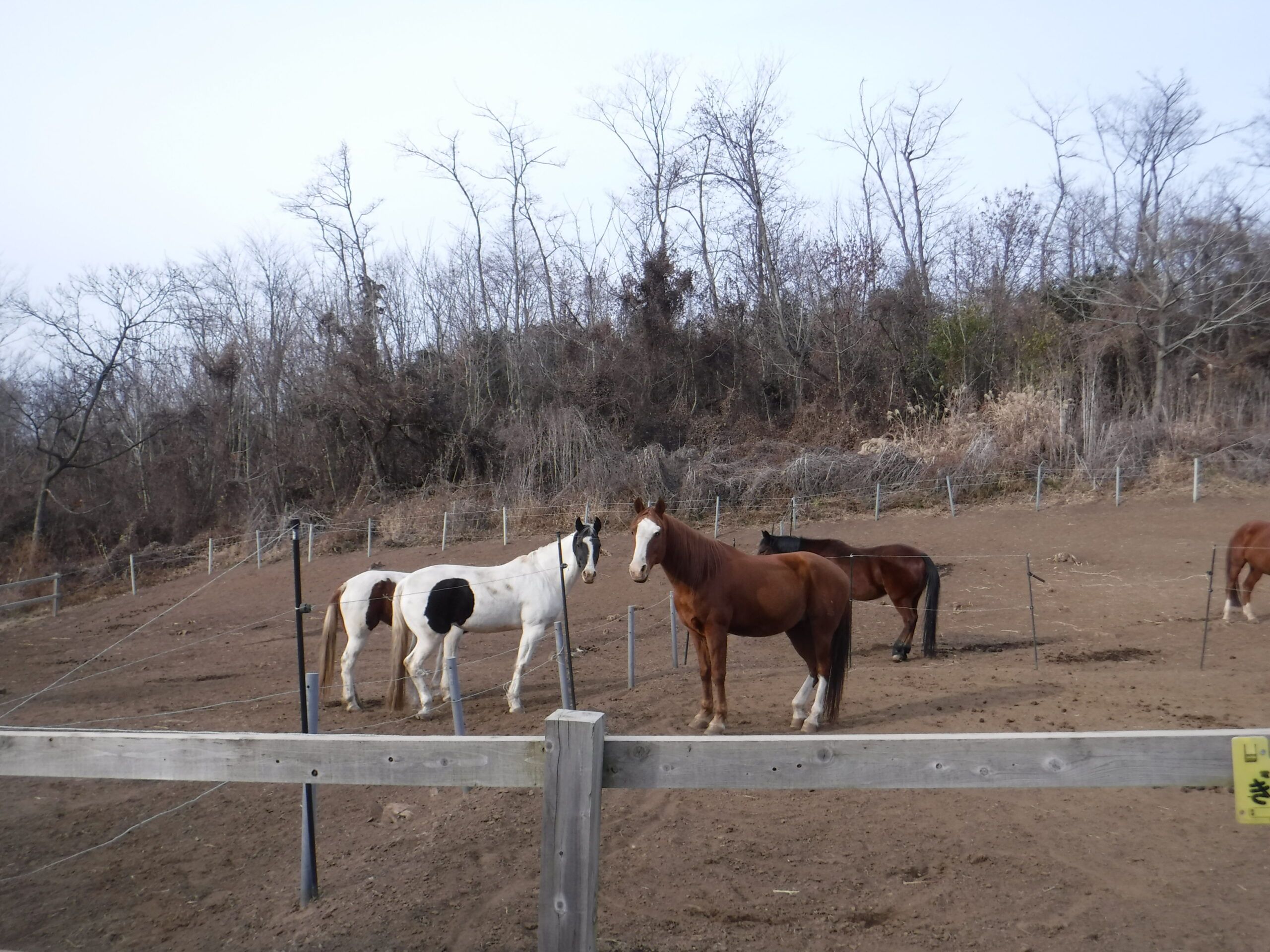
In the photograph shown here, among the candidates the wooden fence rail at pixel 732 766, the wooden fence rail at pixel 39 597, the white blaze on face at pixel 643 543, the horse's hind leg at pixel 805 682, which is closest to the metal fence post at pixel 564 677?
the white blaze on face at pixel 643 543

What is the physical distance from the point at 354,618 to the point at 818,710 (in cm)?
490

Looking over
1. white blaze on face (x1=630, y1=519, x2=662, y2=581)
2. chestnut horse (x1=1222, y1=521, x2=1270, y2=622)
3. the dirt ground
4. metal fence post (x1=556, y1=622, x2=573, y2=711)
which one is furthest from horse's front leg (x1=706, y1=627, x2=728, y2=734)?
chestnut horse (x1=1222, y1=521, x2=1270, y2=622)

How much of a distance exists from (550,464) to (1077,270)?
17.8 meters

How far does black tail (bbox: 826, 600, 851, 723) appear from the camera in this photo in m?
7.10

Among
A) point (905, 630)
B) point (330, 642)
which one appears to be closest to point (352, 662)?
point (330, 642)

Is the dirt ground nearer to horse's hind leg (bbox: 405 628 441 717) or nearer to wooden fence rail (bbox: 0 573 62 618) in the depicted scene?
horse's hind leg (bbox: 405 628 441 717)

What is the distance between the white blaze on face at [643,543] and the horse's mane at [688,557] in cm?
16

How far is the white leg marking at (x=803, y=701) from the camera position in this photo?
711cm

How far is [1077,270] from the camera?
27719mm

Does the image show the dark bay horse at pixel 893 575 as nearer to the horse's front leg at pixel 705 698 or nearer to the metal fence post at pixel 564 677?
the horse's front leg at pixel 705 698

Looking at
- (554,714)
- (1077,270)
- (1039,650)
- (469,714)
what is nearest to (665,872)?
(554,714)

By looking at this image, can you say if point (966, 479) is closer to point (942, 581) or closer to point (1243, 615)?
point (942, 581)

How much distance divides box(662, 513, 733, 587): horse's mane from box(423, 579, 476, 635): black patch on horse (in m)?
2.46

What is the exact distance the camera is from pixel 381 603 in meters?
9.30
